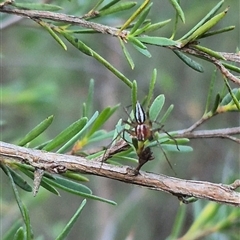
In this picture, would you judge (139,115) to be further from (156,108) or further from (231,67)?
(231,67)

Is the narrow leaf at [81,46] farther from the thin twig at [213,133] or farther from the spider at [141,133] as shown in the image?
the thin twig at [213,133]

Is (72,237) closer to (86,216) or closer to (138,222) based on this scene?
(86,216)

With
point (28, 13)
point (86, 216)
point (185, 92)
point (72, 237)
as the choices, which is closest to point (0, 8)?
point (28, 13)

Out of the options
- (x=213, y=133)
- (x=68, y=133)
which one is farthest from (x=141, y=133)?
(x=213, y=133)

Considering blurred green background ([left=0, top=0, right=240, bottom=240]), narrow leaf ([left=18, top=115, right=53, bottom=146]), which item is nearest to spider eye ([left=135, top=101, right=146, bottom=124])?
narrow leaf ([left=18, top=115, right=53, bottom=146])

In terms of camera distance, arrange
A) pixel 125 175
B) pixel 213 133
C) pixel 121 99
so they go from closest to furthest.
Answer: pixel 125 175, pixel 213 133, pixel 121 99

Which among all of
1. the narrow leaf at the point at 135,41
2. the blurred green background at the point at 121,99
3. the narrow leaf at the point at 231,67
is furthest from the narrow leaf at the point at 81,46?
the blurred green background at the point at 121,99
